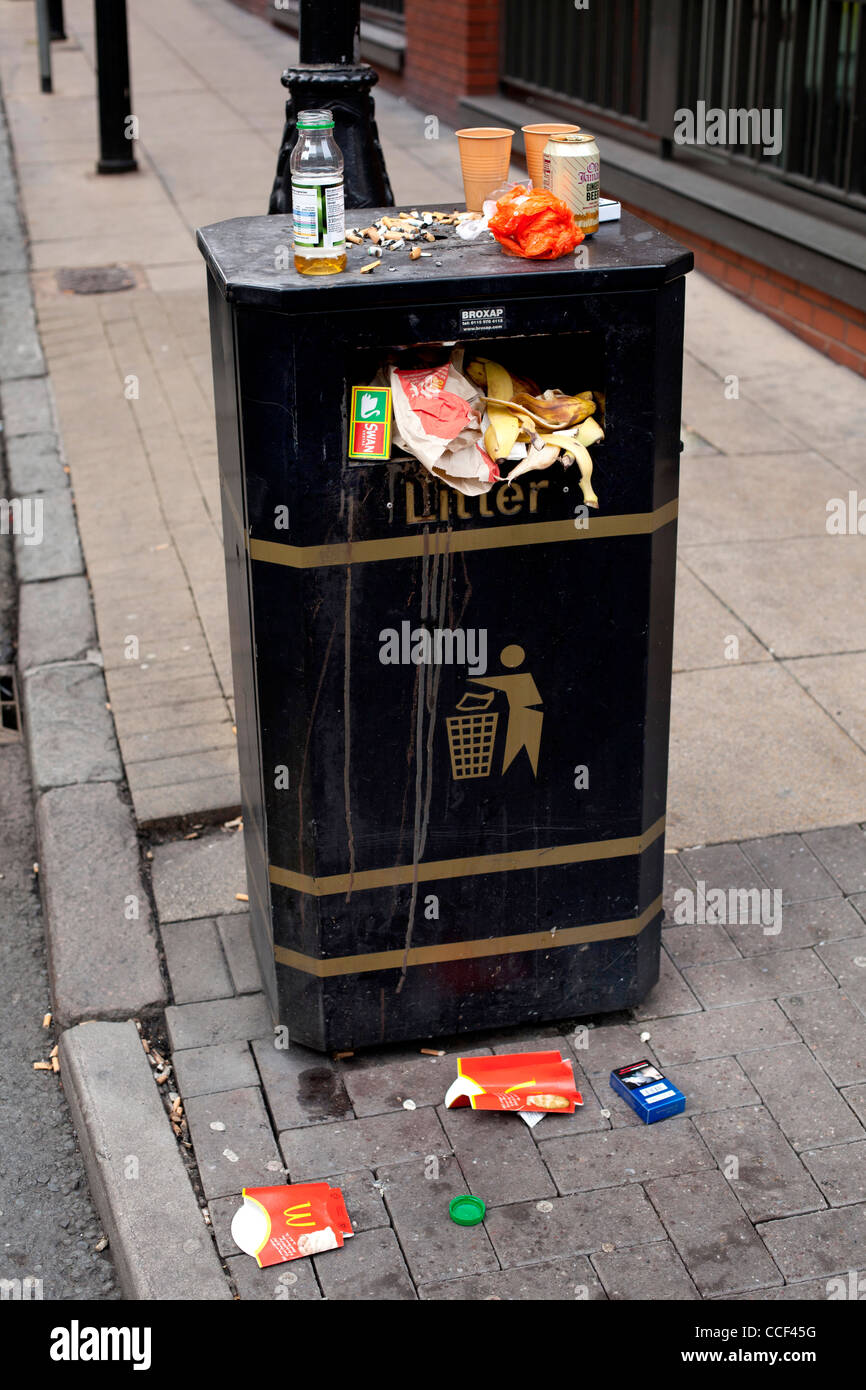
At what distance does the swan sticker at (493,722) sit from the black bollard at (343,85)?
6.06 feet

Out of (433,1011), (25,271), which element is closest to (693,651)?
(433,1011)

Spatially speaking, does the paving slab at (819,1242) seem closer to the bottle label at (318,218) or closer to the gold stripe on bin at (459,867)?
the gold stripe on bin at (459,867)

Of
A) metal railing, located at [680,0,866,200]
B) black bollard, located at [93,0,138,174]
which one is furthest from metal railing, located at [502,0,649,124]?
black bollard, located at [93,0,138,174]

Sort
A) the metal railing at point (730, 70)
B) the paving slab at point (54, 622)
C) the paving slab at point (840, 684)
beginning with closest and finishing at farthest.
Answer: the paving slab at point (840, 684), the paving slab at point (54, 622), the metal railing at point (730, 70)

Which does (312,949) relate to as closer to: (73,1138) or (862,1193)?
(73,1138)

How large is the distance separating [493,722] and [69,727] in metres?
2.30

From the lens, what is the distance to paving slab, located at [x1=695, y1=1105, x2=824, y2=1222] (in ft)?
10.6

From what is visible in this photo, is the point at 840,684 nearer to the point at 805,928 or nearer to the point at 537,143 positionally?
the point at 805,928

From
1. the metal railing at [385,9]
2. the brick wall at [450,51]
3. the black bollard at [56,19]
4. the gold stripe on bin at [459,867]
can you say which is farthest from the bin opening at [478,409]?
the black bollard at [56,19]

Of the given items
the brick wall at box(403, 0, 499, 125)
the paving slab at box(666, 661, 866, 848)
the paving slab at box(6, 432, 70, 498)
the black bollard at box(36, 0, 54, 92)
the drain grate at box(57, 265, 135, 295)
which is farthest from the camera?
the black bollard at box(36, 0, 54, 92)

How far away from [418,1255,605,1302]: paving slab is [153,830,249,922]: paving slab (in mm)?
1495

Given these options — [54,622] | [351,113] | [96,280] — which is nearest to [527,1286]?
[351,113]

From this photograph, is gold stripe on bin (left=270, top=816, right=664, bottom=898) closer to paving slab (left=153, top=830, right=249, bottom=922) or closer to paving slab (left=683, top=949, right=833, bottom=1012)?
paving slab (left=683, top=949, right=833, bottom=1012)

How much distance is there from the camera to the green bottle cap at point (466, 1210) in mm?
3195
